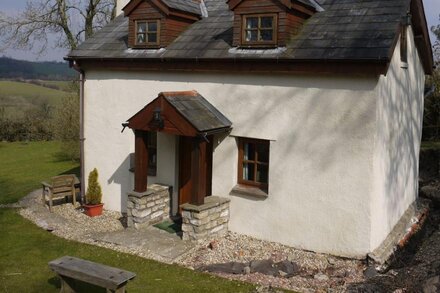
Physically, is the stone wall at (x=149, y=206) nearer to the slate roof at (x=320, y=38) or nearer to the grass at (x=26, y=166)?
the slate roof at (x=320, y=38)

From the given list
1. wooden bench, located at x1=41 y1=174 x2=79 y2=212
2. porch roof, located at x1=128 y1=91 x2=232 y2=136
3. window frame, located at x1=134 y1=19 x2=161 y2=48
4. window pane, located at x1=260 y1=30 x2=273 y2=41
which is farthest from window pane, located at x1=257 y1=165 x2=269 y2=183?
wooden bench, located at x1=41 y1=174 x2=79 y2=212

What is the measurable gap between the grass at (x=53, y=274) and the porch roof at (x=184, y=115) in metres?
3.04

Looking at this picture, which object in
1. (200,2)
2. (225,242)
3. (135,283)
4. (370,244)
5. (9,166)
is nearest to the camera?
(135,283)

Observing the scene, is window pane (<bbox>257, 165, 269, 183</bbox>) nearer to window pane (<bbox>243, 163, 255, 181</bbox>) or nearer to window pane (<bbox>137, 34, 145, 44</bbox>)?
window pane (<bbox>243, 163, 255, 181</bbox>)

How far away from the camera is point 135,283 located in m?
8.83

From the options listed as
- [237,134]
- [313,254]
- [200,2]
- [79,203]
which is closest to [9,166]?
[79,203]

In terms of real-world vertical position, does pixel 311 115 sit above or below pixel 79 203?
above

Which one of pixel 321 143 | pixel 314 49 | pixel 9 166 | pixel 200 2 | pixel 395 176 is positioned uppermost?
pixel 200 2

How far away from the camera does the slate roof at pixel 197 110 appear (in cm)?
1076

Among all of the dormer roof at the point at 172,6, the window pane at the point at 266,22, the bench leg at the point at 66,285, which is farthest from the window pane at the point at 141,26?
the bench leg at the point at 66,285

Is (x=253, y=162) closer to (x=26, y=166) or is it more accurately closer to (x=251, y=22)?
(x=251, y=22)

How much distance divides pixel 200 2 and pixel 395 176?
756cm

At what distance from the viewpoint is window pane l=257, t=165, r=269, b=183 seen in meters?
11.5

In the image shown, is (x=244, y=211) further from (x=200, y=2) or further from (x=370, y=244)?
(x=200, y=2)
